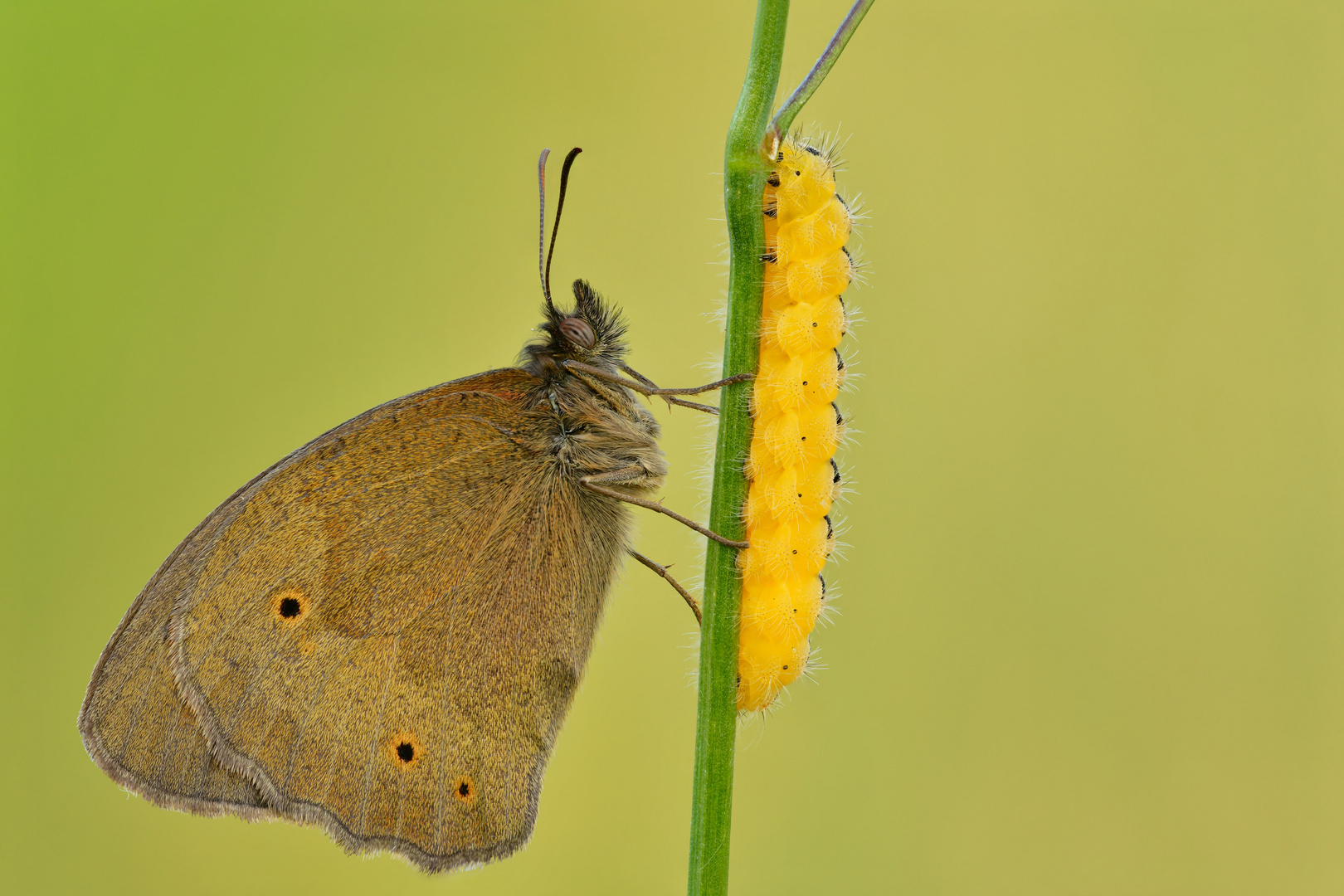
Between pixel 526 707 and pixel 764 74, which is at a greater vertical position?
pixel 764 74

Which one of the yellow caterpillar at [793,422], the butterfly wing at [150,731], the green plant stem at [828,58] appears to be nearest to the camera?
the green plant stem at [828,58]

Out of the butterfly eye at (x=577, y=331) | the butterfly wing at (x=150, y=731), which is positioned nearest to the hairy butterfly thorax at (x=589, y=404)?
the butterfly eye at (x=577, y=331)

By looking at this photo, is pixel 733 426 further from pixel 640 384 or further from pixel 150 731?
pixel 150 731

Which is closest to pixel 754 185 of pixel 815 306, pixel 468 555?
pixel 815 306

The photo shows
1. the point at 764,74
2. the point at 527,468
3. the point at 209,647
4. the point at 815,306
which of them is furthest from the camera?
the point at 527,468

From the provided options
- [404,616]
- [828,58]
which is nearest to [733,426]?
[828,58]

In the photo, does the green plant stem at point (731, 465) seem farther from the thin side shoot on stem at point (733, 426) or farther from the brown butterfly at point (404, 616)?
the brown butterfly at point (404, 616)

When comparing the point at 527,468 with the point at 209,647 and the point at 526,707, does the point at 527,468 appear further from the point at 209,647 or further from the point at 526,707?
the point at 209,647

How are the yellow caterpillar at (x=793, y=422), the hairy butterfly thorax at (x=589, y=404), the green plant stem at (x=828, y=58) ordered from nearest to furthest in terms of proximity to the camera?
the green plant stem at (x=828, y=58)
the yellow caterpillar at (x=793, y=422)
the hairy butterfly thorax at (x=589, y=404)

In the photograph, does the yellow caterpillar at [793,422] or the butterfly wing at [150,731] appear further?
the butterfly wing at [150,731]
